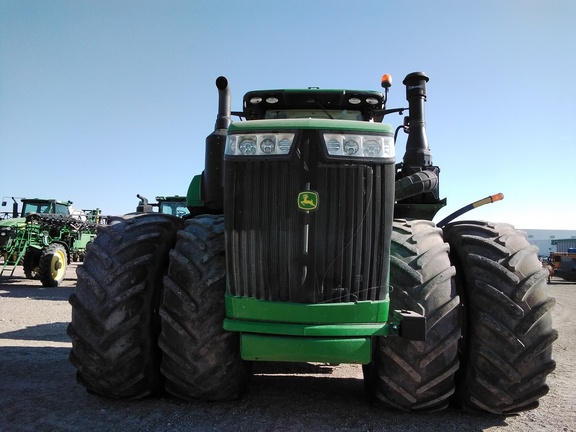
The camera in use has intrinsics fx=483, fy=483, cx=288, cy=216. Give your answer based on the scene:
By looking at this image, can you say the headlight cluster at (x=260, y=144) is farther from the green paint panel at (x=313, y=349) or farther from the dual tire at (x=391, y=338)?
the green paint panel at (x=313, y=349)

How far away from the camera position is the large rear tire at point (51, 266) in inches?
557

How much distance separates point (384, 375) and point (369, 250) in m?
0.80

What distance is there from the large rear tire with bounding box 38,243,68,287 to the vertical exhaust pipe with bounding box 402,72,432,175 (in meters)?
12.7

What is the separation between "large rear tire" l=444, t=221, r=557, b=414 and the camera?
9.91 feet

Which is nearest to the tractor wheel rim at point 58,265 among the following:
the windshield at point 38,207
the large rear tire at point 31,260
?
the large rear tire at point 31,260

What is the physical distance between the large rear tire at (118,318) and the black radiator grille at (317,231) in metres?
0.84

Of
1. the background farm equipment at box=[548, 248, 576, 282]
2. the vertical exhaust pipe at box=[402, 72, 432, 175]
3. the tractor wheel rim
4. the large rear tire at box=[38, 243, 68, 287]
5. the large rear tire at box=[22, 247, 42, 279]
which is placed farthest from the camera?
the background farm equipment at box=[548, 248, 576, 282]

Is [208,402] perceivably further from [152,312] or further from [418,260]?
[418,260]

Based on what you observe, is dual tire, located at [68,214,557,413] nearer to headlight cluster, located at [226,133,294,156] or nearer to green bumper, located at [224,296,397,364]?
green bumper, located at [224,296,397,364]

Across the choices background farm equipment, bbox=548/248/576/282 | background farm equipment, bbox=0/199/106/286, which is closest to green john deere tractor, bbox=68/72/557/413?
background farm equipment, bbox=0/199/106/286

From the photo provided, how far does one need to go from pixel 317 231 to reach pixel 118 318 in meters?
1.44

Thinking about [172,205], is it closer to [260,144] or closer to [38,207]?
[38,207]

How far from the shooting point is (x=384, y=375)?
2998 millimetres

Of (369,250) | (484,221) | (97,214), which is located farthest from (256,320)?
(97,214)
